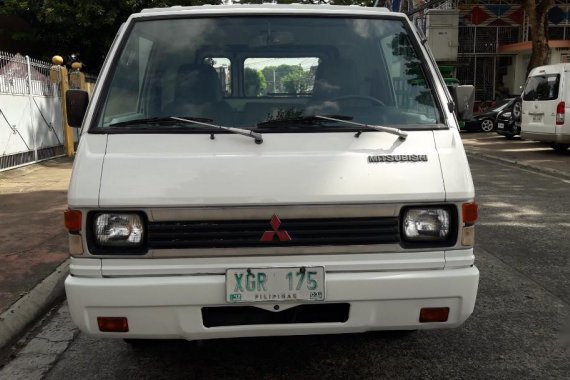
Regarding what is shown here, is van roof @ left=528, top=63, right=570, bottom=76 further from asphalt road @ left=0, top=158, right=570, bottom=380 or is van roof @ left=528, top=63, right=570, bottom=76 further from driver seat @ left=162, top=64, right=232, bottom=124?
driver seat @ left=162, top=64, right=232, bottom=124

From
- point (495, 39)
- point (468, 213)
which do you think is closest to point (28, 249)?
point (468, 213)

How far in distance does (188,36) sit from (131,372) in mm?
2040

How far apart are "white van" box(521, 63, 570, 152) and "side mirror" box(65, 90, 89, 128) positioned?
12.7m

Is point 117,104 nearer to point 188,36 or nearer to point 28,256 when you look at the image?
point 188,36

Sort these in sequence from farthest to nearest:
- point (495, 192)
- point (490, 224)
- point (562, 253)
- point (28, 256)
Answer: point (495, 192) < point (490, 224) < point (562, 253) < point (28, 256)

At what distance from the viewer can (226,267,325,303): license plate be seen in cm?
273

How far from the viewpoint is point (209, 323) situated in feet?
9.25

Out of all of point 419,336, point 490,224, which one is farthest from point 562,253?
point 419,336

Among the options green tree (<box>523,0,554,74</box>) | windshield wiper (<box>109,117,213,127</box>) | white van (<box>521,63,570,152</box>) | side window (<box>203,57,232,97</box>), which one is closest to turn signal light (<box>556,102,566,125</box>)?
white van (<box>521,63,570,152</box>)

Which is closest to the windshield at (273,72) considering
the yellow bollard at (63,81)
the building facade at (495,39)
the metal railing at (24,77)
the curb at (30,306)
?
the curb at (30,306)

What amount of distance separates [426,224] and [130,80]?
1.88 metres

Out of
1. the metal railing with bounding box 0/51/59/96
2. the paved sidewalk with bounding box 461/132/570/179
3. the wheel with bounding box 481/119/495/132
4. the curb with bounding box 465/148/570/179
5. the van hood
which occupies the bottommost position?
the curb with bounding box 465/148/570/179

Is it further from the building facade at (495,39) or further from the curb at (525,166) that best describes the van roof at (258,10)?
the building facade at (495,39)

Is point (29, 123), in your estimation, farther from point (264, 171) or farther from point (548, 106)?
point (548, 106)
